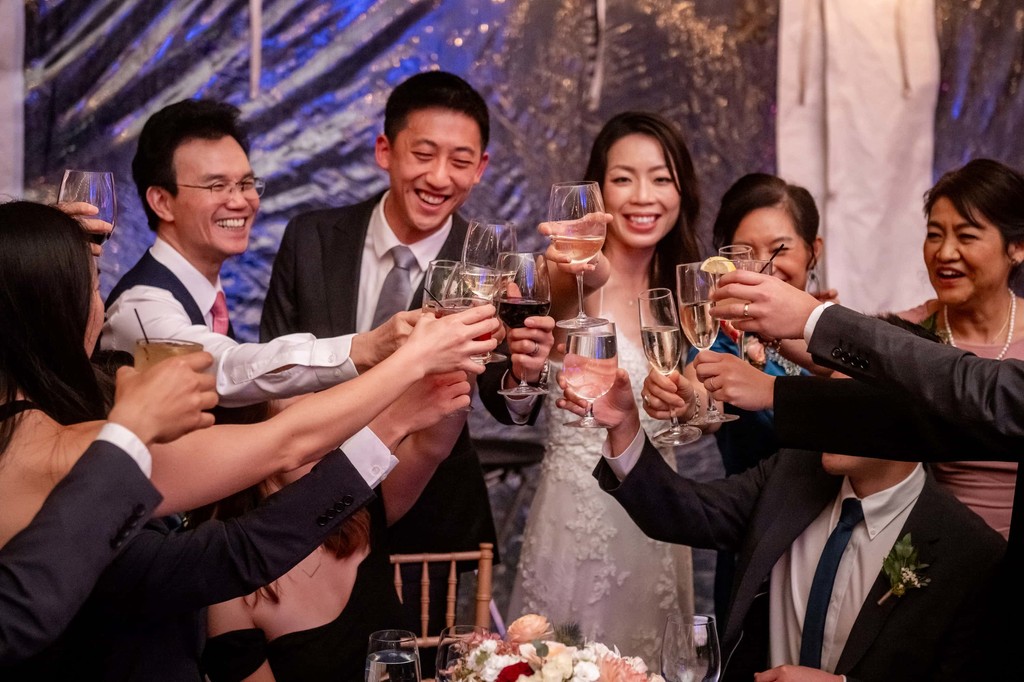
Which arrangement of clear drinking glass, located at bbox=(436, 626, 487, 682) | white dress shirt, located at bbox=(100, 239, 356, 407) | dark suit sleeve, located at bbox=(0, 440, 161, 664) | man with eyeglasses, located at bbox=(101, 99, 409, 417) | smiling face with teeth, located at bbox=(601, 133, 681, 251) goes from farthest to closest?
smiling face with teeth, located at bbox=(601, 133, 681, 251)
man with eyeglasses, located at bbox=(101, 99, 409, 417)
white dress shirt, located at bbox=(100, 239, 356, 407)
clear drinking glass, located at bbox=(436, 626, 487, 682)
dark suit sleeve, located at bbox=(0, 440, 161, 664)

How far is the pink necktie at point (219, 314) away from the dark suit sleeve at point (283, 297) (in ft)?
0.36

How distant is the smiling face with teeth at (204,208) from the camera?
2.91m

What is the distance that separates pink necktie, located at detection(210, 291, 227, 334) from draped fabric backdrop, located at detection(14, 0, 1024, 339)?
2.06 ft

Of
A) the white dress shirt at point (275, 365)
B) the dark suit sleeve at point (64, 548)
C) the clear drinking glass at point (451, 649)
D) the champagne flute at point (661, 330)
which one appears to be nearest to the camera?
the dark suit sleeve at point (64, 548)

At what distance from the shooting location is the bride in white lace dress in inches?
112

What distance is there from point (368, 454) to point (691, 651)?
0.60 m

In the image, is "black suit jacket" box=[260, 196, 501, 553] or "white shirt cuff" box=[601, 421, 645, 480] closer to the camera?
"white shirt cuff" box=[601, 421, 645, 480]

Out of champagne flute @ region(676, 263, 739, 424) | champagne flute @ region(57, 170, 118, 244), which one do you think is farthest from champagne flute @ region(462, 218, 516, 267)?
champagne flute @ region(57, 170, 118, 244)

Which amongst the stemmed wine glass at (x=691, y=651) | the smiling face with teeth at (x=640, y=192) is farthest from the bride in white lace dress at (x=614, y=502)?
the stemmed wine glass at (x=691, y=651)

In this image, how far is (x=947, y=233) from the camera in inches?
111

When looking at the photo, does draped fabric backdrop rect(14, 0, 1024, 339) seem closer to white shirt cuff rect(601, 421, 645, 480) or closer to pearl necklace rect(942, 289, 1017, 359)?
pearl necklace rect(942, 289, 1017, 359)

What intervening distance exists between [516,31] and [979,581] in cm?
237

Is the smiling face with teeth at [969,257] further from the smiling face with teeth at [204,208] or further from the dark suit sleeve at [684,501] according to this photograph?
the smiling face with teeth at [204,208]

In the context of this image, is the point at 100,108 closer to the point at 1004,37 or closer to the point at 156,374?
the point at 156,374
